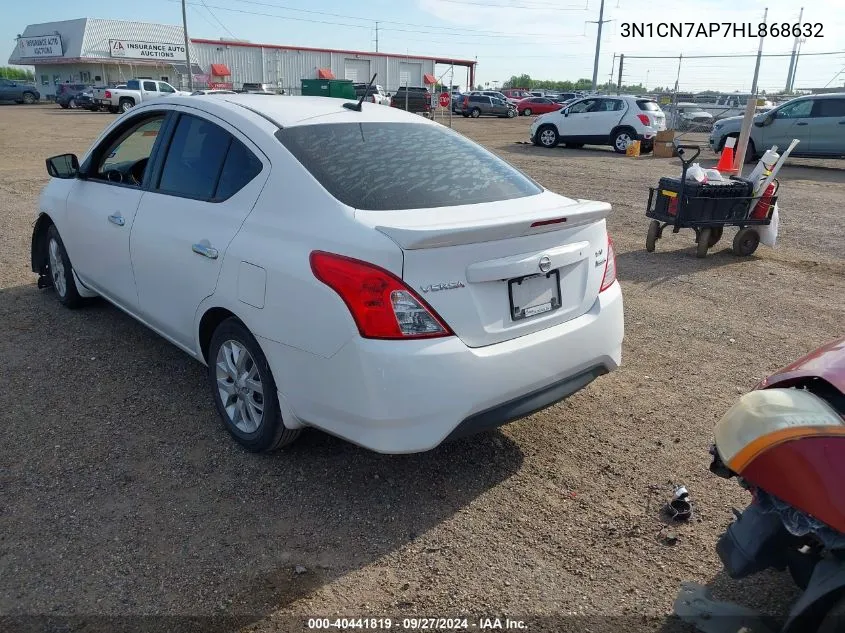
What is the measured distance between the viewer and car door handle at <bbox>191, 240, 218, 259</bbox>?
3236mm

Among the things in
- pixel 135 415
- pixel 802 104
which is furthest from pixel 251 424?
pixel 802 104

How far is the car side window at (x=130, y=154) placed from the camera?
412cm

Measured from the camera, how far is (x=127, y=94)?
1356 inches

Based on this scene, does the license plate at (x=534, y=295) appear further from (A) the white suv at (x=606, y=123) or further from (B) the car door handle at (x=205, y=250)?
(A) the white suv at (x=606, y=123)

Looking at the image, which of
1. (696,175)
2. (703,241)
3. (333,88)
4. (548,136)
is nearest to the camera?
(696,175)

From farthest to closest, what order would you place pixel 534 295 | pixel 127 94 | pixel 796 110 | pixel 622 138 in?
1. pixel 127 94
2. pixel 622 138
3. pixel 796 110
4. pixel 534 295

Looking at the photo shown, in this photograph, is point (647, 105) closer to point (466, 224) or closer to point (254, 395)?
point (466, 224)

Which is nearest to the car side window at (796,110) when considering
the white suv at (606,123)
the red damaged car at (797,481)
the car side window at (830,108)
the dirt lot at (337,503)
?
the car side window at (830,108)

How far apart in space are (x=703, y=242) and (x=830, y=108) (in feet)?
39.6

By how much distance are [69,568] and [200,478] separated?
0.70 metres

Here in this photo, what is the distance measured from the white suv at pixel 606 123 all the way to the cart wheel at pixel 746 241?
42.4ft

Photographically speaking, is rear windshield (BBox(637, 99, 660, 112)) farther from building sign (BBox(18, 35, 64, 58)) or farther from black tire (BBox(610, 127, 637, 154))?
building sign (BBox(18, 35, 64, 58))

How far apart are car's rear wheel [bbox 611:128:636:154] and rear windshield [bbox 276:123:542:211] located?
17369 millimetres

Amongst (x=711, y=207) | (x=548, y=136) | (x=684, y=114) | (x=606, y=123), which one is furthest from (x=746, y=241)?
(x=684, y=114)
